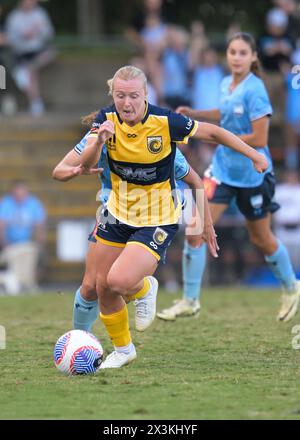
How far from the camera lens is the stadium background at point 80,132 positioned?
14836mm

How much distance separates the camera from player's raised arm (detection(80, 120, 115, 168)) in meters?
6.12

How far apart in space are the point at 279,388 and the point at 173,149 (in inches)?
70.6

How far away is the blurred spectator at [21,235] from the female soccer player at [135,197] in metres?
7.60

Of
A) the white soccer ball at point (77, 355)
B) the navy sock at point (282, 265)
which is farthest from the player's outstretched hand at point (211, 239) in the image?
the navy sock at point (282, 265)

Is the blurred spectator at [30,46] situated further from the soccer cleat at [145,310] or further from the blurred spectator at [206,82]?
the soccer cleat at [145,310]

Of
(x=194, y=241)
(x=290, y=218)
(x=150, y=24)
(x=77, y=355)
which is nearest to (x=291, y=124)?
(x=290, y=218)

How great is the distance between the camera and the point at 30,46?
57.5 ft

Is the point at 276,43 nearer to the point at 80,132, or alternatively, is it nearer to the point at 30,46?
the point at 80,132

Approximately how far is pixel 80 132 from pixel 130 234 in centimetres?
1099

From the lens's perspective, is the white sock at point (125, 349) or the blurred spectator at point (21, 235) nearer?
the white sock at point (125, 349)

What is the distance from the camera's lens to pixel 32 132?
58.2ft
